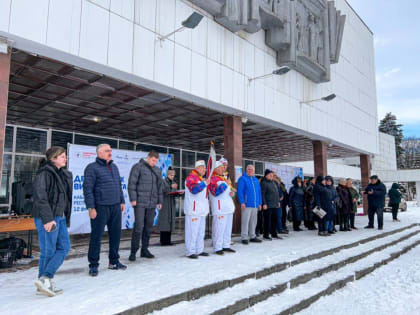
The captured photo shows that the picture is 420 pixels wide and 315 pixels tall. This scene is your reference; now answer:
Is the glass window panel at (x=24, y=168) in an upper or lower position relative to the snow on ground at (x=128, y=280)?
upper

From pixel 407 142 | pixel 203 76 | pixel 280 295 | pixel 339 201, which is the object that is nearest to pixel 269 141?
pixel 339 201

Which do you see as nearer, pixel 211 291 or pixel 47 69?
pixel 211 291

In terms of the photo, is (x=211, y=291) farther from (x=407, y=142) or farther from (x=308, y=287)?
(x=407, y=142)

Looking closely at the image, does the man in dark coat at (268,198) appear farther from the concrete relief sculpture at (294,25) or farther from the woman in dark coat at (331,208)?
Answer: the concrete relief sculpture at (294,25)

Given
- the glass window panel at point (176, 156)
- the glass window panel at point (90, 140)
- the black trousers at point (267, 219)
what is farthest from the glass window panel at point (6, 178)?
the black trousers at point (267, 219)

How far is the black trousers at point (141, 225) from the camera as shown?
5016 millimetres

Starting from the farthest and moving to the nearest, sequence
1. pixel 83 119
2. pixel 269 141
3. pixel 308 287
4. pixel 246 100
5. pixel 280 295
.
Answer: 1. pixel 269 141
2. pixel 83 119
3. pixel 246 100
4. pixel 308 287
5. pixel 280 295

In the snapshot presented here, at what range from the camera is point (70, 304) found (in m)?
3.02

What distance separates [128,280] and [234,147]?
20.7 ft

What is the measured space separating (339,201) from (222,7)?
21.4 feet

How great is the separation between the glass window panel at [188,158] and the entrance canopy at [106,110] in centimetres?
125

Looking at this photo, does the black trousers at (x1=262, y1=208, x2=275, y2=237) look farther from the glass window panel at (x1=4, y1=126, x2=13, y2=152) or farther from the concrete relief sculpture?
the glass window panel at (x1=4, y1=126, x2=13, y2=152)

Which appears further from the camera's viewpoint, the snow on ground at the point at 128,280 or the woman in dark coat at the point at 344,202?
the woman in dark coat at the point at 344,202

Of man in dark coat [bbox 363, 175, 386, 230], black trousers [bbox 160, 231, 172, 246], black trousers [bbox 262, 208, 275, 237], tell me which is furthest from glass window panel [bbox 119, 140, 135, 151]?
man in dark coat [bbox 363, 175, 386, 230]
